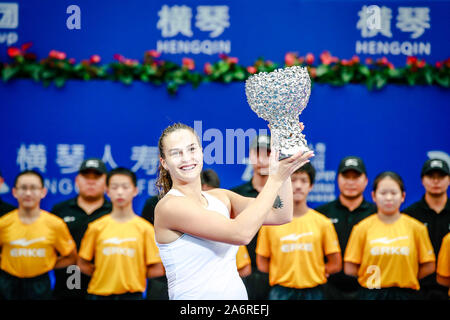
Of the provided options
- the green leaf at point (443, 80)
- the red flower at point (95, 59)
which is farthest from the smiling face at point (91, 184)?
the green leaf at point (443, 80)

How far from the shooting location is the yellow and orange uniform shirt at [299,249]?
3.99 meters

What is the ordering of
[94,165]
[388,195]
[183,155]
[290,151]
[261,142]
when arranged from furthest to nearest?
[94,165] < [261,142] < [388,195] < [183,155] < [290,151]

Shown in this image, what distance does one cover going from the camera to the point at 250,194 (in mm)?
→ 4422

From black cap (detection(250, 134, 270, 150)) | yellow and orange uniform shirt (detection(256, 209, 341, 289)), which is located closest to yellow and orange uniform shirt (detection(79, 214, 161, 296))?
yellow and orange uniform shirt (detection(256, 209, 341, 289))

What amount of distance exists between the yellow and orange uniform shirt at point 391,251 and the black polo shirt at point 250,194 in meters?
0.66

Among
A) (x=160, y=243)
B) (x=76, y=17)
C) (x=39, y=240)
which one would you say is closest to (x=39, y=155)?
(x=39, y=240)

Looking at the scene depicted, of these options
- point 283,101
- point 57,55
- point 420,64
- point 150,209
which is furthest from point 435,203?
point 57,55

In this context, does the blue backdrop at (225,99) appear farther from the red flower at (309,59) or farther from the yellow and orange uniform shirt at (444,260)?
the yellow and orange uniform shirt at (444,260)

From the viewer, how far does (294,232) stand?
160 inches

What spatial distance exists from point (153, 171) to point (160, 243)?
2504mm

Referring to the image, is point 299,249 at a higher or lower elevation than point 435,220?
lower

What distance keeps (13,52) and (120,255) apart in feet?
5.93

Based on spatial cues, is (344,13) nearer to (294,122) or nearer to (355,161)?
(355,161)

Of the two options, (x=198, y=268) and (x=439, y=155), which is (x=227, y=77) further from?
(x=198, y=268)
